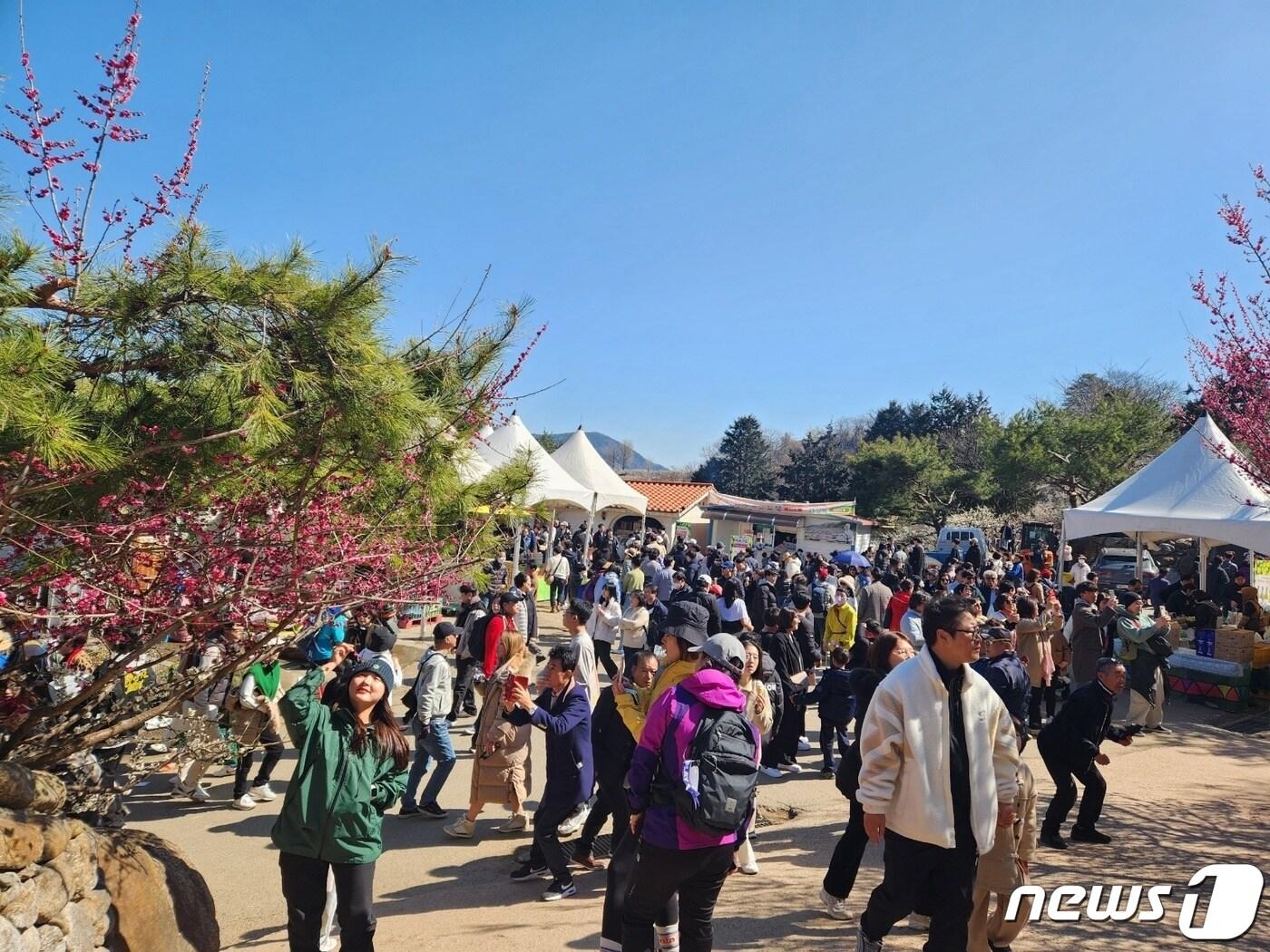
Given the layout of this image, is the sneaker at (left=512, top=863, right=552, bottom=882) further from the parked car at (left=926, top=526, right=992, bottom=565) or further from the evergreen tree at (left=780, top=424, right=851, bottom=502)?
the evergreen tree at (left=780, top=424, right=851, bottom=502)

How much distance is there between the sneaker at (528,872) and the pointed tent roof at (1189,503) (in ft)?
41.8

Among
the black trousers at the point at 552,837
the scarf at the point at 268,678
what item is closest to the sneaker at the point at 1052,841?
the black trousers at the point at 552,837

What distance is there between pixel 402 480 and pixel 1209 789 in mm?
7362

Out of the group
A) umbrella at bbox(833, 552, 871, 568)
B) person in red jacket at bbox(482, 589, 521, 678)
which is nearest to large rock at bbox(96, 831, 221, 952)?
person in red jacket at bbox(482, 589, 521, 678)

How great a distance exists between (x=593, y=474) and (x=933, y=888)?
1828cm

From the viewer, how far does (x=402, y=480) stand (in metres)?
4.53

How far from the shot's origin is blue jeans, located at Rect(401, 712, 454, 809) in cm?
619

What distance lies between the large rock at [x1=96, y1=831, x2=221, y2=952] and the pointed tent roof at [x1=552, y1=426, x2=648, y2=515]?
16.5 m

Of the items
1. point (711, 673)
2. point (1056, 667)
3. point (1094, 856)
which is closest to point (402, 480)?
point (711, 673)

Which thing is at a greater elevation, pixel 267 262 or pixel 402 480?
pixel 267 262

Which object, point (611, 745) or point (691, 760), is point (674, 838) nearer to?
point (691, 760)

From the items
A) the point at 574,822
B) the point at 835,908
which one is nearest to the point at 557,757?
the point at 574,822

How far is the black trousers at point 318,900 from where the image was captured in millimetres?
3432

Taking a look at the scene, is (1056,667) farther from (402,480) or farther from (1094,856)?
(402,480)
